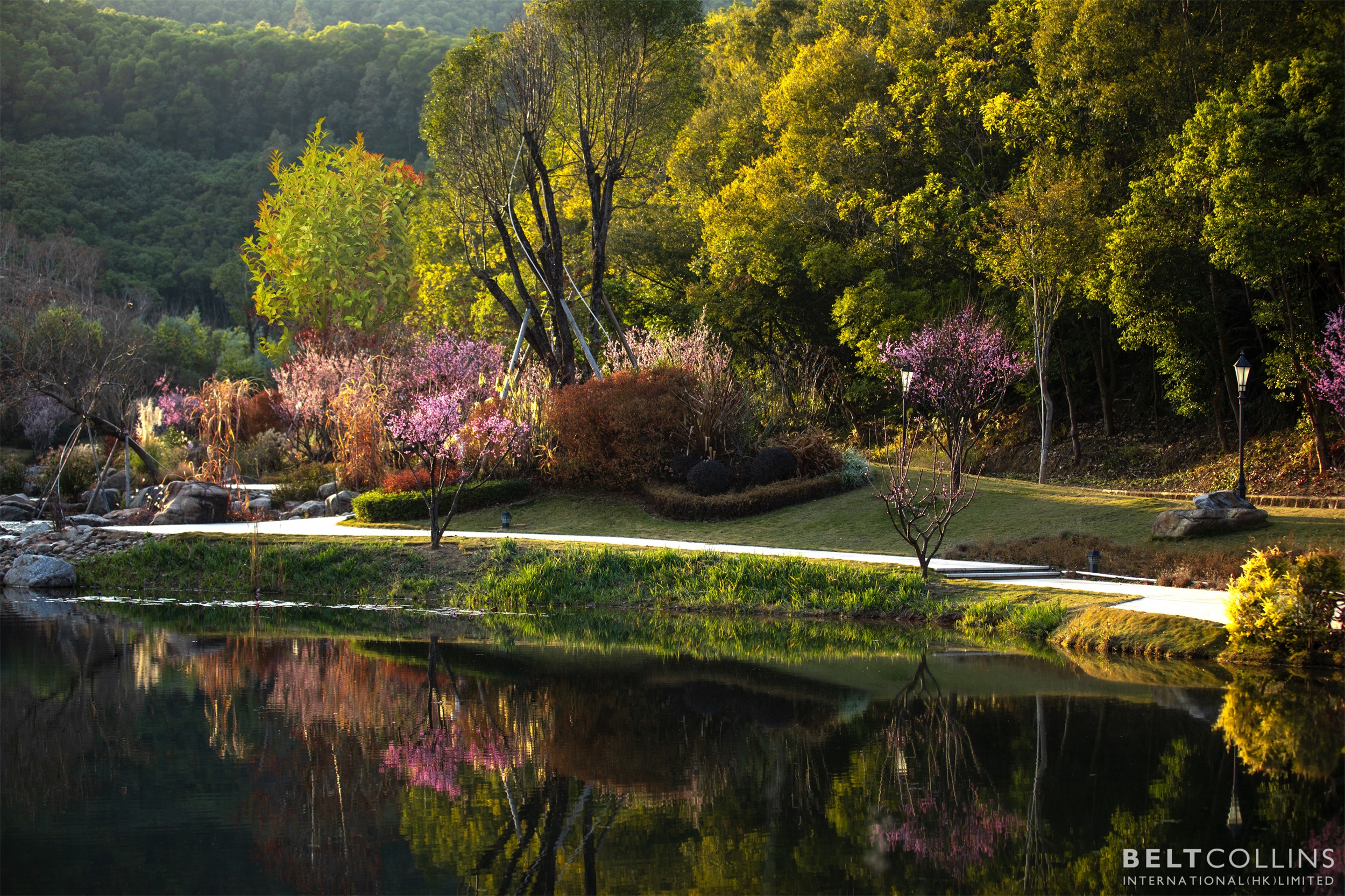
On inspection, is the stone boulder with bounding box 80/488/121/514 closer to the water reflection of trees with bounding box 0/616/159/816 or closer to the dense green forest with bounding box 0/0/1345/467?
the water reflection of trees with bounding box 0/616/159/816

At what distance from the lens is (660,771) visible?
21.9ft

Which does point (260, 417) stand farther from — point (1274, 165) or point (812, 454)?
point (1274, 165)

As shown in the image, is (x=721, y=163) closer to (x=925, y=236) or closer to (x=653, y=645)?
(x=925, y=236)

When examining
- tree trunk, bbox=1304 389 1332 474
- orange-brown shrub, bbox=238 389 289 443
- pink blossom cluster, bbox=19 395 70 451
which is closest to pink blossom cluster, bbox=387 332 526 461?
orange-brown shrub, bbox=238 389 289 443

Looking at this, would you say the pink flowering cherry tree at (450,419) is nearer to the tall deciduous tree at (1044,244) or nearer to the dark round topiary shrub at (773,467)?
the dark round topiary shrub at (773,467)

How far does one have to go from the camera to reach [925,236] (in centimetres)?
2448

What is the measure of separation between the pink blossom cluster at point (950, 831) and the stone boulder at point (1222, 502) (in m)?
10.4

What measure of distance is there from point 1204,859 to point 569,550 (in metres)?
10.3

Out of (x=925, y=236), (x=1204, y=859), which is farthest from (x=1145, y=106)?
(x=1204, y=859)

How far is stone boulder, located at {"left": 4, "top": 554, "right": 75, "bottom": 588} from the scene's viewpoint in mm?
15906

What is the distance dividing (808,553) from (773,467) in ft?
14.5

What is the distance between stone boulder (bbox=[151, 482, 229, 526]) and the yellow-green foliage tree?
15527 mm

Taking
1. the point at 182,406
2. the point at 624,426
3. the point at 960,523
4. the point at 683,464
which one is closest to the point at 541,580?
the point at 624,426

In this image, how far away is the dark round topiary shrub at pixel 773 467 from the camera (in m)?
18.9
